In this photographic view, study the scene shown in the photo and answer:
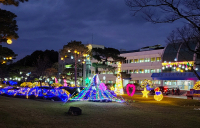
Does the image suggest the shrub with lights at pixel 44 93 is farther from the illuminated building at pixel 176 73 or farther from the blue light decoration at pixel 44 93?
the illuminated building at pixel 176 73

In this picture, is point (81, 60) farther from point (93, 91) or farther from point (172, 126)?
point (172, 126)

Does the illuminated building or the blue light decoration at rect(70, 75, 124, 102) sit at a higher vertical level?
the illuminated building

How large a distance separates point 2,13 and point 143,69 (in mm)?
Result: 41166

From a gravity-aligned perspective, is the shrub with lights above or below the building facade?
below

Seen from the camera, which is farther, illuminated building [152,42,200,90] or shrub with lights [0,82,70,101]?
illuminated building [152,42,200,90]

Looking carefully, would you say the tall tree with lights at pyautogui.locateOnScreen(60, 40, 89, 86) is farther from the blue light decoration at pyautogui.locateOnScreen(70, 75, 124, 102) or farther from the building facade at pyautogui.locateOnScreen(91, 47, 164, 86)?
the blue light decoration at pyautogui.locateOnScreen(70, 75, 124, 102)

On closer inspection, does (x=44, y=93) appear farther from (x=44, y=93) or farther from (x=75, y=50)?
(x=75, y=50)

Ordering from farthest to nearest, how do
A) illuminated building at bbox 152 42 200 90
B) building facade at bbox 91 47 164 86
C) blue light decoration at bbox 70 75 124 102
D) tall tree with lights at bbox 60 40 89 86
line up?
1. building facade at bbox 91 47 164 86
2. illuminated building at bbox 152 42 200 90
3. tall tree with lights at bbox 60 40 89 86
4. blue light decoration at bbox 70 75 124 102

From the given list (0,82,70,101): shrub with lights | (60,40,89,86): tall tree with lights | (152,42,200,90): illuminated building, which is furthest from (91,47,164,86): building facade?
(0,82,70,101): shrub with lights

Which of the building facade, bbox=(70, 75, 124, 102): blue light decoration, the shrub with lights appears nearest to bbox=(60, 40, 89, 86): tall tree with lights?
the building facade

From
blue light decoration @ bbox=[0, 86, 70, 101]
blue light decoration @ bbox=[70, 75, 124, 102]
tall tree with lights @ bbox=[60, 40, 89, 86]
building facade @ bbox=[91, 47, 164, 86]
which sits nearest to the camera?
blue light decoration @ bbox=[70, 75, 124, 102]

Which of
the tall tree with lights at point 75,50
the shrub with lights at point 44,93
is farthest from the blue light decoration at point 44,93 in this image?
the tall tree with lights at point 75,50

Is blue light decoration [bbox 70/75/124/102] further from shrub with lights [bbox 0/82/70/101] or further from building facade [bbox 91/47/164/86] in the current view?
building facade [bbox 91/47/164/86]

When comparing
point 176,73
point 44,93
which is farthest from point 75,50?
point 176,73
